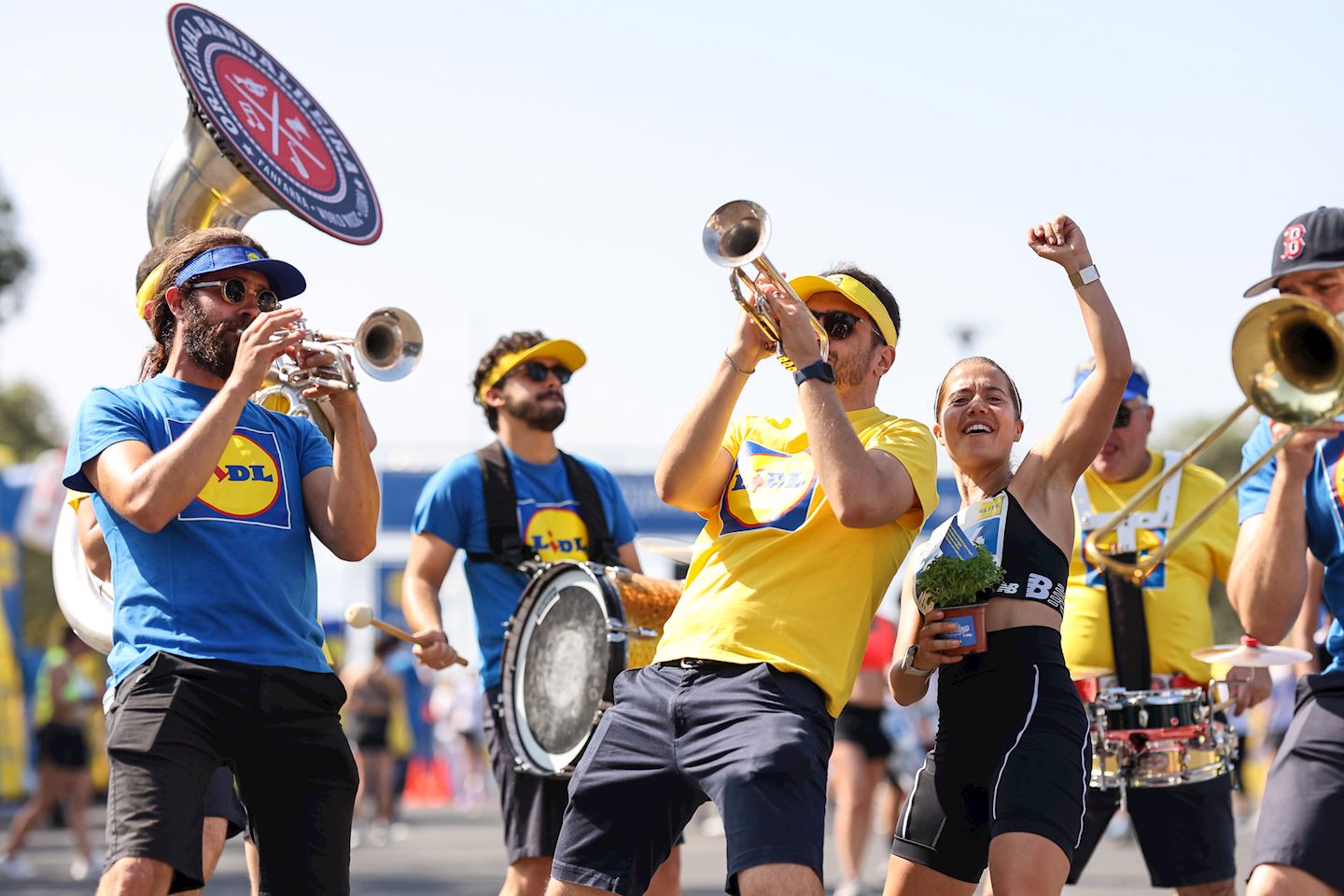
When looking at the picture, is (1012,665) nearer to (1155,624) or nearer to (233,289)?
(1155,624)

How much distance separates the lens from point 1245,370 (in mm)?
3768

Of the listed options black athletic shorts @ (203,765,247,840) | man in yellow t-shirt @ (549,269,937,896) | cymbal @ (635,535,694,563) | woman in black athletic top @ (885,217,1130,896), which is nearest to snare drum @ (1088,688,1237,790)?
woman in black athletic top @ (885,217,1130,896)

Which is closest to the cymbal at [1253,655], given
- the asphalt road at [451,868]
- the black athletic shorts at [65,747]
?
the asphalt road at [451,868]

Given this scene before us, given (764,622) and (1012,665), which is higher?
(764,622)

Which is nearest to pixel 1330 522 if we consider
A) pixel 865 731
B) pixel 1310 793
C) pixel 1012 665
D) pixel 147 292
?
pixel 1310 793

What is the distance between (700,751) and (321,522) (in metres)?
1.35

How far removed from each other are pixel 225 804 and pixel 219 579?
1284 millimetres

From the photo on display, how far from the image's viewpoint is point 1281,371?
375cm

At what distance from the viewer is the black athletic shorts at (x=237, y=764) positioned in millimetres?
4117

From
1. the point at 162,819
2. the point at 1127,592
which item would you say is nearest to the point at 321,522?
the point at 162,819

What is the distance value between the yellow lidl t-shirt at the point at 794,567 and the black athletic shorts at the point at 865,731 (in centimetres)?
633

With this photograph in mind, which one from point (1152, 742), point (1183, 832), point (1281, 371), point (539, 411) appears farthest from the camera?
point (539, 411)

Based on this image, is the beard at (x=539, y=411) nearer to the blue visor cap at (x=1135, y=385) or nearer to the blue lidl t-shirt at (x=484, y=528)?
the blue lidl t-shirt at (x=484, y=528)

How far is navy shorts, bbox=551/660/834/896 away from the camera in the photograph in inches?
158
